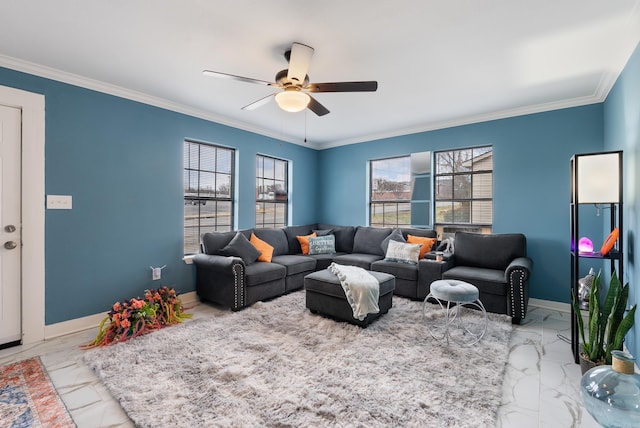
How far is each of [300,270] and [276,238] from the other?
0.76 metres

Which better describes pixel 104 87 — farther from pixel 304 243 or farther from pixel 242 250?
pixel 304 243

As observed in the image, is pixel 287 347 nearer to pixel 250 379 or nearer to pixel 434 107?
pixel 250 379

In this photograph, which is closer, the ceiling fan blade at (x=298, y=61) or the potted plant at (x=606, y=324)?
the potted plant at (x=606, y=324)

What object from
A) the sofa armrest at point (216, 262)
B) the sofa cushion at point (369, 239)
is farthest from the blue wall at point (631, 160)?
the sofa armrest at point (216, 262)

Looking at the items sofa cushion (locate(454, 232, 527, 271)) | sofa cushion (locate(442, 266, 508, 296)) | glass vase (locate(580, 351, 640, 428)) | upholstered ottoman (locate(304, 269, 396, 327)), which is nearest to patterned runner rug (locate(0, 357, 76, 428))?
upholstered ottoman (locate(304, 269, 396, 327))

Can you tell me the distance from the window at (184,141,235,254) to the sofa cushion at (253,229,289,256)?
1.68ft

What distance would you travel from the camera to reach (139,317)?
2986 mm

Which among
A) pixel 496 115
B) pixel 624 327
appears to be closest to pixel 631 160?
pixel 624 327

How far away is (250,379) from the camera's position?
217 centimetres

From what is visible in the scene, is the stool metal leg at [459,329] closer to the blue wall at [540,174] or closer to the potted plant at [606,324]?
the potted plant at [606,324]

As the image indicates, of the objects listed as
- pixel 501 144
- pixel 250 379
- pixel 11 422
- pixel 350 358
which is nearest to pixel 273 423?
pixel 250 379

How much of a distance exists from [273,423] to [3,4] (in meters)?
3.21

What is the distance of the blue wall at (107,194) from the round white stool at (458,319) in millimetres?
3128

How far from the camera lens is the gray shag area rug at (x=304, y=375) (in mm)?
1788
